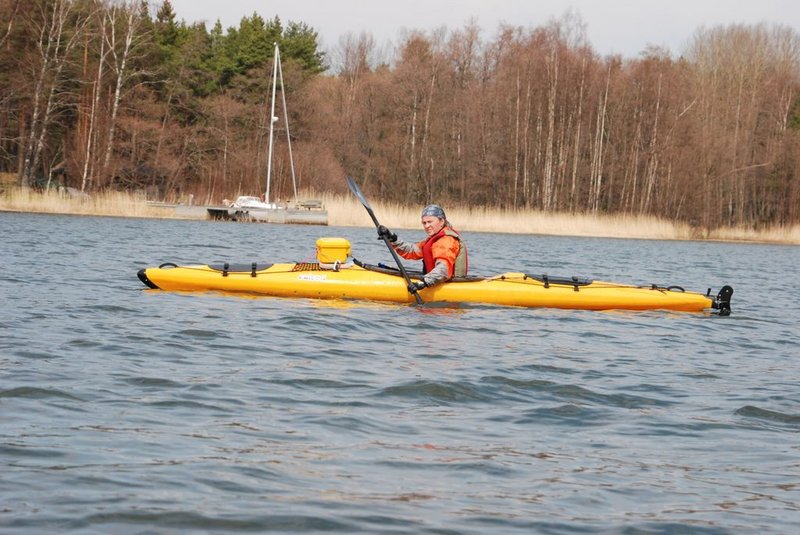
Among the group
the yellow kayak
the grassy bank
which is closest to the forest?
the grassy bank

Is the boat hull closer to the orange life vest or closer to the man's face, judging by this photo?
the orange life vest

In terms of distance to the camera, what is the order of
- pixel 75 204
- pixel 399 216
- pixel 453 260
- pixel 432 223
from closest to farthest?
pixel 432 223, pixel 453 260, pixel 75 204, pixel 399 216

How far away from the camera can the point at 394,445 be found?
192 inches

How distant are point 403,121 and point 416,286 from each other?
3370 centimetres

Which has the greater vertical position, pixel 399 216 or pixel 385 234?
pixel 399 216

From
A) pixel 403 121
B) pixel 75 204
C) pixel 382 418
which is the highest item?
pixel 403 121

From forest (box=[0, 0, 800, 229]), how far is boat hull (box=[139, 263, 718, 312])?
24.7m

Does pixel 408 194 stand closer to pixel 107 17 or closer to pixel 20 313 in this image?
pixel 107 17

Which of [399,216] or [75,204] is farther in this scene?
[399,216]

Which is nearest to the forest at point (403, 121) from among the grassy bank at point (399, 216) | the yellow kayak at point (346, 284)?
the grassy bank at point (399, 216)

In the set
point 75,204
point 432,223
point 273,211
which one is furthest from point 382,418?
point 273,211

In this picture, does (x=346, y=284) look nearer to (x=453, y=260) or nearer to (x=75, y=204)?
(x=453, y=260)

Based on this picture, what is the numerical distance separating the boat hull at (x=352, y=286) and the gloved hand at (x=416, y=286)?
0.15 metres

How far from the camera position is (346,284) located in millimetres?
10195
